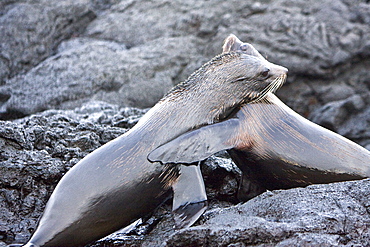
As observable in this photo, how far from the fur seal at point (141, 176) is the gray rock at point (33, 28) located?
690 cm

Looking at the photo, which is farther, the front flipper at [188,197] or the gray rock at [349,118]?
the gray rock at [349,118]

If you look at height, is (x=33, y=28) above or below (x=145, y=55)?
above

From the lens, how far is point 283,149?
5453 mm

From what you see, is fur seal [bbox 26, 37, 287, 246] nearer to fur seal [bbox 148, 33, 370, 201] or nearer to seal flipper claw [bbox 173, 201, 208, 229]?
seal flipper claw [bbox 173, 201, 208, 229]

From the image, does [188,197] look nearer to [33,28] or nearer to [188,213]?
[188,213]

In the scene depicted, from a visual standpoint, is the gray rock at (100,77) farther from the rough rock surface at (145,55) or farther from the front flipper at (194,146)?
the front flipper at (194,146)

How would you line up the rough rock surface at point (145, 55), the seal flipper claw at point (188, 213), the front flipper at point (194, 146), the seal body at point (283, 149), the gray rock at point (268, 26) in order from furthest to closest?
the gray rock at point (268, 26) < the rough rock surface at point (145, 55) < the seal body at point (283, 149) < the front flipper at point (194, 146) < the seal flipper claw at point (188, 213)

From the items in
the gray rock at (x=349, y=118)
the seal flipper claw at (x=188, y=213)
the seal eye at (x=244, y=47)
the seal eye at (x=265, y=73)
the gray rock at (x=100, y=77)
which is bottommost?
the gray rock at (x=349, y=118)

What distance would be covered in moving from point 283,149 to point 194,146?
995mm

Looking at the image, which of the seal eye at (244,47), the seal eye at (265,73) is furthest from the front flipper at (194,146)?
the seal eye at (244,47)

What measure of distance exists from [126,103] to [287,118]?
5.73m

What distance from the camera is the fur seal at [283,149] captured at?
5395mm

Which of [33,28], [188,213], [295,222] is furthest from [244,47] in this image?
[33,28]

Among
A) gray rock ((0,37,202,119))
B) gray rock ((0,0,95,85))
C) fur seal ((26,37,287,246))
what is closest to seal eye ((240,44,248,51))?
fur seal ((26,37,287,246))
